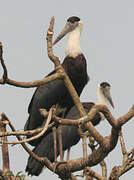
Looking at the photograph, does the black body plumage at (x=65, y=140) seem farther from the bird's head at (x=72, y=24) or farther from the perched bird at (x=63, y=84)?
the bird's head at (x=72, y=24)

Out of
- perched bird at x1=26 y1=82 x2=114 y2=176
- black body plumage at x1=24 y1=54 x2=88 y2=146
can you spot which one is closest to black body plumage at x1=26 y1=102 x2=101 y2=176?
perched bird at x1=26 y1=82 x2=114 y2=176

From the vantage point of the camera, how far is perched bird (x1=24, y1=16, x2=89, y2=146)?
376 inches

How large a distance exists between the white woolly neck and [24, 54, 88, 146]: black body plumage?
0.07 meters

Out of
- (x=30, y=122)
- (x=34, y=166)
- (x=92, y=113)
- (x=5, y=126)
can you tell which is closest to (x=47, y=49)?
(x=5, y=126)

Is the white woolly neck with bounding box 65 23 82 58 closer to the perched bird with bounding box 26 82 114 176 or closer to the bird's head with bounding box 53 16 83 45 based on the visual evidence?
the bird's head with bounding box 53 16 83 45

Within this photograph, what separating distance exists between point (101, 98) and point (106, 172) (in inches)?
171

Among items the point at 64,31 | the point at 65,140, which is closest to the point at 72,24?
the point at 64,31

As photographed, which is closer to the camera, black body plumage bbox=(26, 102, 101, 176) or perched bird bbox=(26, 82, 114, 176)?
black body plumage bbox=(26, 102, 101, 176)

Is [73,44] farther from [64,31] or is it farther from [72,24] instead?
[72,24]

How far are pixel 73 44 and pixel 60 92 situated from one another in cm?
89

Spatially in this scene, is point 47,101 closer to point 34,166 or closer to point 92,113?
point 34,166

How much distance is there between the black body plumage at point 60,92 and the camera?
31.4 ft

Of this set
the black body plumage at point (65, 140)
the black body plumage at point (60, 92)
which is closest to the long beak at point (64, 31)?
the black body plumage at point (60, 92)

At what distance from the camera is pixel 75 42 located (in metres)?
9.72
